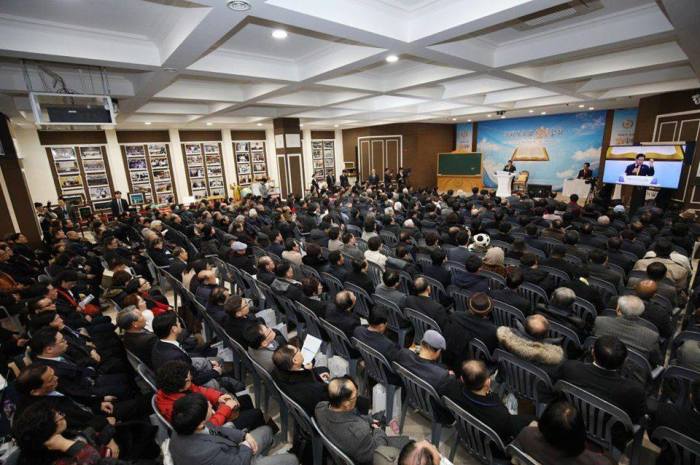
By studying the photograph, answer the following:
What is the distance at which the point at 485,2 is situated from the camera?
3.13m

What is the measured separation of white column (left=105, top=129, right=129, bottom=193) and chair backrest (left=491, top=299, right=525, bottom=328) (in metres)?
15.5

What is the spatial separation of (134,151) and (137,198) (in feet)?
7.11

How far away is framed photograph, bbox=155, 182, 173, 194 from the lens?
14.5m

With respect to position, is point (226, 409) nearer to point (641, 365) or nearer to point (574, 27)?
Answer: point (641, 365)

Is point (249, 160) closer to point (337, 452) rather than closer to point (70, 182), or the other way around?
point (70, 182)

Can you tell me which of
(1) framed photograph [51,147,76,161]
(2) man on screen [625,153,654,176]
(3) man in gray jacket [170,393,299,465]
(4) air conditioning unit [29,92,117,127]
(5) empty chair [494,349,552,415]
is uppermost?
(4) air conditioning unit [29,92,117,127]

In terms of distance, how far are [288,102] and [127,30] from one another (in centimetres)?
478

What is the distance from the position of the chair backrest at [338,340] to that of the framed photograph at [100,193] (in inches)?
564

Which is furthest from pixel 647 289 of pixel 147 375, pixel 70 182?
pixel 70 182

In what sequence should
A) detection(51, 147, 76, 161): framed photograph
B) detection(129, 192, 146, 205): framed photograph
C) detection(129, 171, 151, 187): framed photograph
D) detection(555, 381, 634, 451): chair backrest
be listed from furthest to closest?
1. detection(129, 171, 151, 187): framed photograph
2. detection(129, 192, 146, 205): framed photograph
3. detection(51, 147, 76, 161): framed photograph
4. detection(555, 381, 634, 451): chair backrest

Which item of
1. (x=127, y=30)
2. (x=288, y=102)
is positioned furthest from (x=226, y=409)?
(x=288, y=102)

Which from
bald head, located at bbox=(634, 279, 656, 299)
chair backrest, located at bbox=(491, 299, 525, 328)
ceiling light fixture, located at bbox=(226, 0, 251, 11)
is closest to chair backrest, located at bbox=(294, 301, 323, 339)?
chair backrest, located at bbox=(491, 299, 525, 328)

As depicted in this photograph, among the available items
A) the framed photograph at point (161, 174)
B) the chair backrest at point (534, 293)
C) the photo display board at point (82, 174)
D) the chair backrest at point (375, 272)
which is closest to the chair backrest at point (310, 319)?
the chair backrest at point (375, 272)

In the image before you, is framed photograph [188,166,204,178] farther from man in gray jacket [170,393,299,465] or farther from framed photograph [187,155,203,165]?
man in gray jacket [170,393,299,465]
